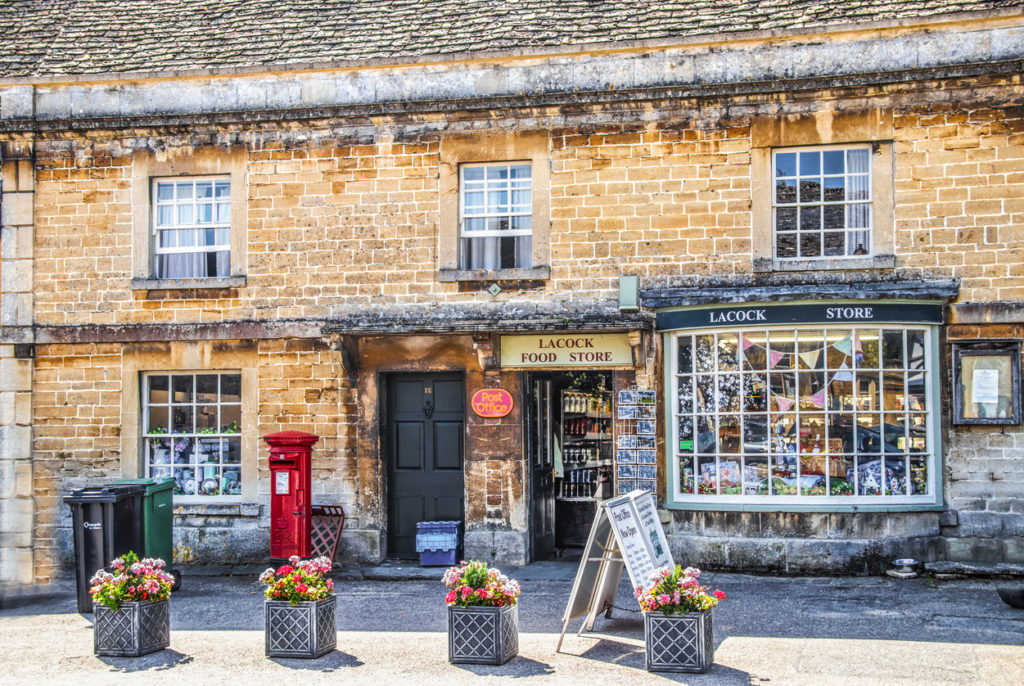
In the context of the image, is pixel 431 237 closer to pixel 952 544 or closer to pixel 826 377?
pixel 826 377

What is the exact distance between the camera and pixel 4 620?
454 inches

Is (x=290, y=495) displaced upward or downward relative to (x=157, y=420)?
downward

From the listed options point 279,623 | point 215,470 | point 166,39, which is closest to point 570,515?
point 215,470

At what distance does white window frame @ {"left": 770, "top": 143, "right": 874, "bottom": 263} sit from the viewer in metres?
12.7

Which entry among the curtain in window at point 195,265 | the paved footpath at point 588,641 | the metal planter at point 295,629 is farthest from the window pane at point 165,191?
A: the metal planter at point 295,629

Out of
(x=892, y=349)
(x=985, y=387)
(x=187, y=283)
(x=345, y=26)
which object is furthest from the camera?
(x=345, y=26)

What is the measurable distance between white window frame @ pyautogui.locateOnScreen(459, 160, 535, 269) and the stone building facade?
40mm

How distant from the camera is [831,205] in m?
12.8

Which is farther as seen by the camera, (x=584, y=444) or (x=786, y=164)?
(x=584, y=444)

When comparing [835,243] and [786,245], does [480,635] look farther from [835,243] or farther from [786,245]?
[835,243]

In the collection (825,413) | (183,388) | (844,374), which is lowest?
(825,413)

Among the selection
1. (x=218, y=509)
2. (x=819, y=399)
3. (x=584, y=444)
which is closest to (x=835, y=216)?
(x=819, y=399)

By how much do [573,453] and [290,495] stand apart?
388cm

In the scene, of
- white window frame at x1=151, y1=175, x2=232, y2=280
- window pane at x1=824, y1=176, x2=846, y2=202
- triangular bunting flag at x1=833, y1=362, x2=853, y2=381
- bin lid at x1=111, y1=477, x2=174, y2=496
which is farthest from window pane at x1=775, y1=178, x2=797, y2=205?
bin lid at x1=111, y1=477, x2=174, y2=496
